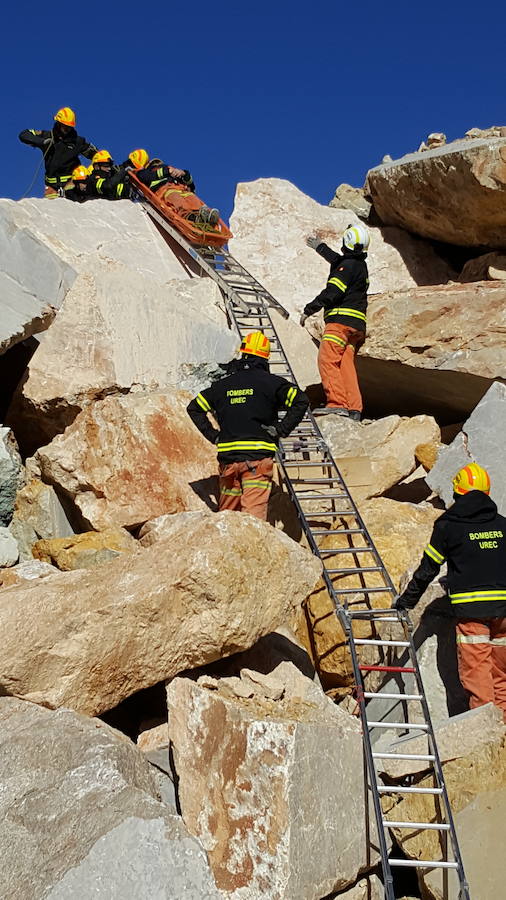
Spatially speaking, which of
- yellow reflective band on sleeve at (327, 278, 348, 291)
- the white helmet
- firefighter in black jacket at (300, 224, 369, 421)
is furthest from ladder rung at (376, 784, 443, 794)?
the white helmet

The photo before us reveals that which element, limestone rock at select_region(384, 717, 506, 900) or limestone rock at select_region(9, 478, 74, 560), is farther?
limestone rock at select_region(9, 478, 74, 560)

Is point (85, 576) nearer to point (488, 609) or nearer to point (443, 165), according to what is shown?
point (488, 609)

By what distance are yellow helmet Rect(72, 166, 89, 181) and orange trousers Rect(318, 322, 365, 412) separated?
3.57m

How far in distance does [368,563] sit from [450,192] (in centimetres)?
500

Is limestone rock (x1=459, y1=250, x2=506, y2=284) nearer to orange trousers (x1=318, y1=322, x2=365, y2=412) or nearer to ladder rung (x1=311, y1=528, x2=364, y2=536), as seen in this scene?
orange trousers (x1=318, y1=322, x2=365, y2=412)

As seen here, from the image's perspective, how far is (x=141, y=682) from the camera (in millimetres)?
3984

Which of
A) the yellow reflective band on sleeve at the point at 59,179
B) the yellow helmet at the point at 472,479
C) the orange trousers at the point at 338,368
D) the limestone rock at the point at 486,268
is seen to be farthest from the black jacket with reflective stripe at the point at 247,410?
the yellow reflective band on sleeve at the point at 59,179

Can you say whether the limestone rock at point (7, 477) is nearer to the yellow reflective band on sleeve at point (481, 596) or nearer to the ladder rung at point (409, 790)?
the yellow reflective band on sleeve at point (481, 596)

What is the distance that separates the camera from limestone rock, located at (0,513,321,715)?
12.5 ft

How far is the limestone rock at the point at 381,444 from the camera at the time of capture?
6562 mm

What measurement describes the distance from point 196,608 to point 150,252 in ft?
17.1

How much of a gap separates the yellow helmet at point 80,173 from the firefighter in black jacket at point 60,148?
0.13 metres

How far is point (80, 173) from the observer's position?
9234 millimetres

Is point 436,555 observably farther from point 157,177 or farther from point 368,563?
point 157,177
